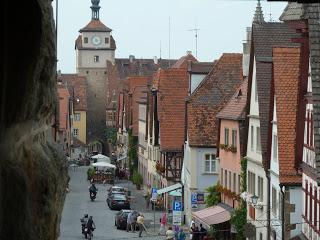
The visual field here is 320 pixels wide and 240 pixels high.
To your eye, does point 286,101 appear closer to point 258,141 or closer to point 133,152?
point 258,141

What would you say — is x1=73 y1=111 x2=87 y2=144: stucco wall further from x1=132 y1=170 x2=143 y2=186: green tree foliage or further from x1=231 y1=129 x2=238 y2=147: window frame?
x1=231 y1=129 x2=238 y2=147: window frame

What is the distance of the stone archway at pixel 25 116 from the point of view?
332 cm

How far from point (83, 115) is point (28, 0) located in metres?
128

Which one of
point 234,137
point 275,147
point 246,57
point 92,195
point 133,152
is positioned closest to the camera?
point 275,147

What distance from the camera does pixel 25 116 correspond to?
3494 mm

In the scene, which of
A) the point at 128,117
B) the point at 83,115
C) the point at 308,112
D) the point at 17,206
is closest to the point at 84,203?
the point at 128,117

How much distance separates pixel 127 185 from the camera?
77.4 metres

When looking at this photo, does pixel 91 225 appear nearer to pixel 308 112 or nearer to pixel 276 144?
pixel 276 144

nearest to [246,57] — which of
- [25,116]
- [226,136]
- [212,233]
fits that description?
[226,136]

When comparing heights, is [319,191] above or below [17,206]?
below

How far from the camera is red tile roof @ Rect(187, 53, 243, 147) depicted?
45.8 metres

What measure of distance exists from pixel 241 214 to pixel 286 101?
7075 millimetres

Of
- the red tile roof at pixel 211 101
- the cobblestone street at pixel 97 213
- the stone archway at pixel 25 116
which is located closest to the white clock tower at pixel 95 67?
the cobblestone street at pixel 97 213

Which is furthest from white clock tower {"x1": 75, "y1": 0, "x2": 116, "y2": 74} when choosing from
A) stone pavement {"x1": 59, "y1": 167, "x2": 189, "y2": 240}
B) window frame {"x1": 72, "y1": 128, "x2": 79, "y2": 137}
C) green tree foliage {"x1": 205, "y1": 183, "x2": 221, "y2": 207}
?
green tree foliage {"x1": 205, "y1": 183, "x2": 221, "y2": 207}
